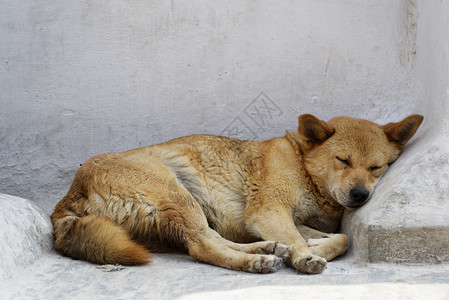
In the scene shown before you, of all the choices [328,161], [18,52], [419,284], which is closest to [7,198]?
[18,52]

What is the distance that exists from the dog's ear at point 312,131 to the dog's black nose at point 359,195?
1.89 ft

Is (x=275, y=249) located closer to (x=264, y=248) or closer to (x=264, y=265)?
(x=264, y=248)

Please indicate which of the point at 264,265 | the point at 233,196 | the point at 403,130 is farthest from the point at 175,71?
the point at 264,265

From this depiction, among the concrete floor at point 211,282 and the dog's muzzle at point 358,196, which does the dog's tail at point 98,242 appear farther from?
the dog's muzzle at point 358,196

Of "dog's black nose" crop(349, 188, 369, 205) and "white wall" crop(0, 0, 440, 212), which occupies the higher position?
"white wall" crop(0, 0, 440, 212)

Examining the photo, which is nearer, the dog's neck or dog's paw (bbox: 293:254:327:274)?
dog's paw (bbox: 293:254:327:274)

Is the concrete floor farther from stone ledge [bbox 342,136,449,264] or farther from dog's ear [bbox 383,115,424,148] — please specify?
dog's ear [bbox 383,115,424,148]

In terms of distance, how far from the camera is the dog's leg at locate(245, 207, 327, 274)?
10.4ft

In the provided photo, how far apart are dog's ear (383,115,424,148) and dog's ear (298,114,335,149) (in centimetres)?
46

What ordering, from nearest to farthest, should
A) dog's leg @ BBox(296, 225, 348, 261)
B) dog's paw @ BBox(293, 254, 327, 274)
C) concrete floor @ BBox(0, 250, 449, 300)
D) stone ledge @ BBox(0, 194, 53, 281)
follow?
concrete floor @ BBox(0, 250, 449, 300)
stone ledge @ BBox(0, 194, 53, 281)
dog's paw @ BBox(293, 254, 327, 274)
dog's leg @ BBox(296, 225, 348, 261)

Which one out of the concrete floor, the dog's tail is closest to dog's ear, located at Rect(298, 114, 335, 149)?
the concrete floor

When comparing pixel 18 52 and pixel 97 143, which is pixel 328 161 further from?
pixel 18 52

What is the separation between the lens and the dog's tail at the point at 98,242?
317 cm

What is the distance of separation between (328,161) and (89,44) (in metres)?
2.43
